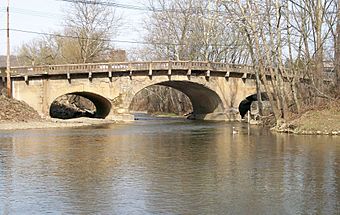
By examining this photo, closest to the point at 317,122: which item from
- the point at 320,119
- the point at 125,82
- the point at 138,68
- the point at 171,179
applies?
the point at 320,119

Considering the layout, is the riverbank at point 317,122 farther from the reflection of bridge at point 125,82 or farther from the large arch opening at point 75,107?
the large arch opening at point 75,107

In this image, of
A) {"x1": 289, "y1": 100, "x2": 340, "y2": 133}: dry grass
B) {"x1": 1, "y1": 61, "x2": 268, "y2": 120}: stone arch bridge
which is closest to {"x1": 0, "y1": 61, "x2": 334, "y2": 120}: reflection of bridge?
{"x1": 1, "y1": 61, "x2": 268, "y2": 120}: stone arch bridge

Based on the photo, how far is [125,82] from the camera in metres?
51.1

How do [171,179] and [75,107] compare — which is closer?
[171,179]

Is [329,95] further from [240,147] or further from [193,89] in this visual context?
[193,89]

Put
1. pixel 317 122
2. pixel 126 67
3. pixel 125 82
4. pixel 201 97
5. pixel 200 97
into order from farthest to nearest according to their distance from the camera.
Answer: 1. pixel 200 97
2. pixel 201 97
3. pixel 125 82
4. pixel 126 67
5. pixel 317 122

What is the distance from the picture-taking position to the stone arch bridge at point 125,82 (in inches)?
1866

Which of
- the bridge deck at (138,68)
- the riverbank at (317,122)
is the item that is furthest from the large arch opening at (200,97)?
the riverbank at (317,122)

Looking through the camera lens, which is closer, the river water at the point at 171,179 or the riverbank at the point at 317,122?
the river water at the point at 171,179

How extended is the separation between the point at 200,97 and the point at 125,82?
1224cm

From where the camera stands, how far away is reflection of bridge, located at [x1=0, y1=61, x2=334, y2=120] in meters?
47.4

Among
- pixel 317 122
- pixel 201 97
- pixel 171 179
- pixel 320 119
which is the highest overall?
pixel 201 97

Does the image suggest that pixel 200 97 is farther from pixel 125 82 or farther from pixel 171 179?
pixel 171 179

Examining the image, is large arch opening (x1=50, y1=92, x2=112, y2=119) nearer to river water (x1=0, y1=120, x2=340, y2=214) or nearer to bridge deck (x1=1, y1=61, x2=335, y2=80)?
bridge deck (x1=1, y1=61, x2=335, y2=80)
